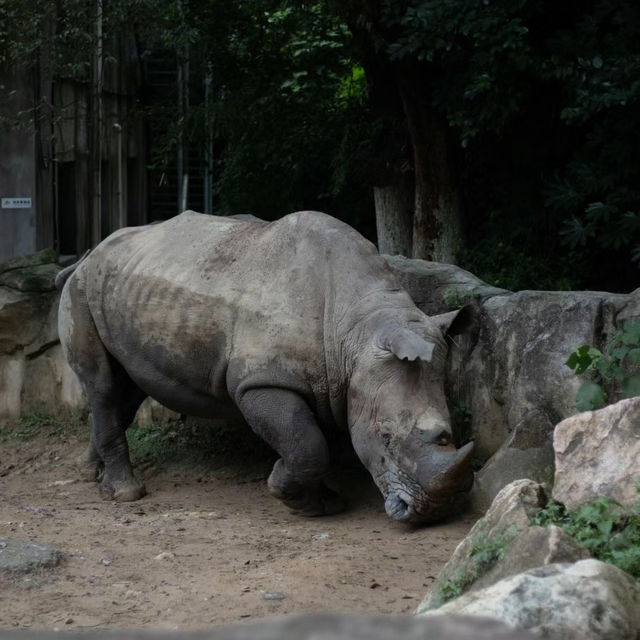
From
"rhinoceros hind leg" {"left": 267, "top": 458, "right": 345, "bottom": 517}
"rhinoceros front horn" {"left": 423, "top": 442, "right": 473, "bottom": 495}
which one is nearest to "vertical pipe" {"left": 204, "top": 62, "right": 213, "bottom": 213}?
"rhinoceros hind leg" {"left": 267, "top": 458, "right": 345, "bottom": 517}

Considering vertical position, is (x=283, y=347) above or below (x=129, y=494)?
above

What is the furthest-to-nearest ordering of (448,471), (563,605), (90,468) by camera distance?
(90,468), (448,471), (563,605)

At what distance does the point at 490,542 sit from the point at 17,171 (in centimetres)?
951

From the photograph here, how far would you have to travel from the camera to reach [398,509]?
19.6 ft

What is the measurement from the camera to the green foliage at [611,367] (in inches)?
223

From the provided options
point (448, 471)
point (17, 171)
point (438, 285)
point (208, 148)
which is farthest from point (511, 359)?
point (17, 171)

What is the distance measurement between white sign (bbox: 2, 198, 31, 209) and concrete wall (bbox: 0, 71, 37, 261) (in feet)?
0.18

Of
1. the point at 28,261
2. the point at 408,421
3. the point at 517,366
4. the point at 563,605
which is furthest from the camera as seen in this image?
the point at 28,261

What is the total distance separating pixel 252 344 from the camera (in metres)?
6.65

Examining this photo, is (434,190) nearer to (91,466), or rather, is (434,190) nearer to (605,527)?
(91,466)

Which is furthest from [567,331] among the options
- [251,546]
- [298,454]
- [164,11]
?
[164,11]

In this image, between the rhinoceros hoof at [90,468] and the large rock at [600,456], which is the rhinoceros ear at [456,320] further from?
the rhinoceros hoof at [90,468]

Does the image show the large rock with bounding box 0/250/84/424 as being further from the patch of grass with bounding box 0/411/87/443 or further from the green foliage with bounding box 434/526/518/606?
the green foliage with bounding box 434/526/518/606

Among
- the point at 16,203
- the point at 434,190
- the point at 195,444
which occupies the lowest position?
the point at 195,444
